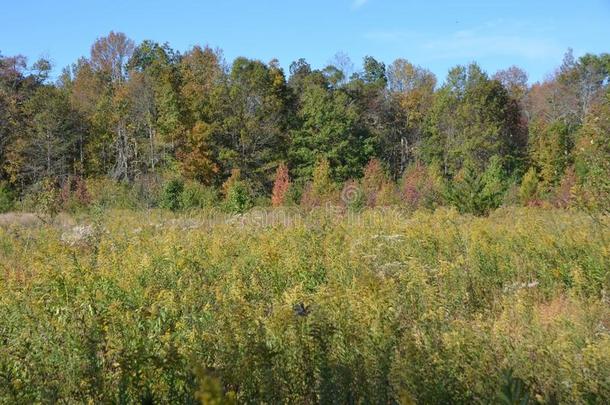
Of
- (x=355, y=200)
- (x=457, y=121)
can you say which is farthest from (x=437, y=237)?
(x=457, y=121)

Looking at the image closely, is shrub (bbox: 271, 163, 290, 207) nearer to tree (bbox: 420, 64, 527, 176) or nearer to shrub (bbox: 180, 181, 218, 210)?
shrub (bbox: 180, 181, 218, 210)

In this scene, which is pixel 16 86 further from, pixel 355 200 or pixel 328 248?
pixel 328 248

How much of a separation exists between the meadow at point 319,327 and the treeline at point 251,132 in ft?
60.7

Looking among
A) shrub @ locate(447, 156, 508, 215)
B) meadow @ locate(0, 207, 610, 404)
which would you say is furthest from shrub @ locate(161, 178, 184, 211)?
meadow @ locate(0, 207, 610, 404)

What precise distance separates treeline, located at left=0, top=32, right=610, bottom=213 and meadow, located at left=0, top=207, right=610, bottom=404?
1852 centimetres

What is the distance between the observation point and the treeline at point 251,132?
109 feet

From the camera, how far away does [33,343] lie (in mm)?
4445

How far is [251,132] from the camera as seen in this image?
38.6 metres

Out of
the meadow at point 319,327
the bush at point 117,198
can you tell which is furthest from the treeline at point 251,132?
the meadow at point 319,327

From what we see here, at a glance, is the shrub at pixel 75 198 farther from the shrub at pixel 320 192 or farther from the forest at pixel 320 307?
the shrub at pixel 320 192

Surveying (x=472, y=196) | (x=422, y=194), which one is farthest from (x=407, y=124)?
(x=472, y=196)

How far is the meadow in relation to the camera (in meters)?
3.81

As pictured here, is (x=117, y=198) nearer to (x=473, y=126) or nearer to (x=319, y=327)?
(x=319, y=327)

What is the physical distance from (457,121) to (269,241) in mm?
34428
